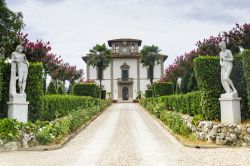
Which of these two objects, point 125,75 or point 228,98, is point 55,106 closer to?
point 228,98

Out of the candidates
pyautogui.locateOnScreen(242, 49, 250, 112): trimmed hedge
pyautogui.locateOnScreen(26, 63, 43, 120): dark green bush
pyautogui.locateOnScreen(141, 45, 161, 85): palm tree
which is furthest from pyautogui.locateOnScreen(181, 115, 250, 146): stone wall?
pyautogui.locateOnScreen(141, 45, 161, 85): palm tree

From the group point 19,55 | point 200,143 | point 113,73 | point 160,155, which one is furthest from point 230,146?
point 113,73

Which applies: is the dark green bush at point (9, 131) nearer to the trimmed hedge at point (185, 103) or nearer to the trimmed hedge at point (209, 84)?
the trimmed hedge at point (209, 84)

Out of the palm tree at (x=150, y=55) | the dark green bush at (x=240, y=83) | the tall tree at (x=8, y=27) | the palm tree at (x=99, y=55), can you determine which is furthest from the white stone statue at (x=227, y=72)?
the palm tree at (x=150, y=55)

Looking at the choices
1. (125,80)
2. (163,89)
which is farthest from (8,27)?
(125,80)

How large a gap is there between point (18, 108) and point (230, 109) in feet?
22.4

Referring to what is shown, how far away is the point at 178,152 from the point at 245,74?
3573 mm

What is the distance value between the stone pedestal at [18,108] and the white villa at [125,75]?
51713 millimetres

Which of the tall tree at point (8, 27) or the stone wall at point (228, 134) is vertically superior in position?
the tall tree at point (8, 27)

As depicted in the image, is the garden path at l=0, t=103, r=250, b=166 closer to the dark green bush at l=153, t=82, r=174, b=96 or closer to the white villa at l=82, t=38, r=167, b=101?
the dark green bush at l=153, t=82, r=174, b=96

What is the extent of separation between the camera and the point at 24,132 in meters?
9.65

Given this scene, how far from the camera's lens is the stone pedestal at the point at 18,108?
38.2 ft

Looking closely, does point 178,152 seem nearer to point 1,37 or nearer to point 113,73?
point 1,37

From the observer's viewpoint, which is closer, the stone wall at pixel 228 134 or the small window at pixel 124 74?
the stone wall at pixel 228 134
